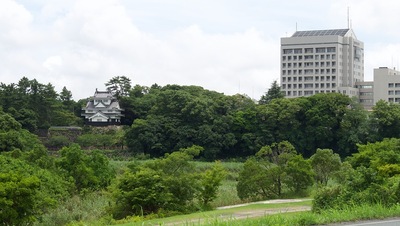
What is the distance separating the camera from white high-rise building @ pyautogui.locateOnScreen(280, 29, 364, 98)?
102 meters

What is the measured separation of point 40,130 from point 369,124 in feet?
103

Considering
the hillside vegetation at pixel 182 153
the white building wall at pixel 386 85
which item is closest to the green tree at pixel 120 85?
the hillside vegetation at pixel 182 153

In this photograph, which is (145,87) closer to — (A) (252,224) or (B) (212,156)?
(B) (212,156)

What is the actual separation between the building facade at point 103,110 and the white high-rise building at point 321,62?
135 ft

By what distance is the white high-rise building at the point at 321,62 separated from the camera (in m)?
102

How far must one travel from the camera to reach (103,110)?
6931 cm

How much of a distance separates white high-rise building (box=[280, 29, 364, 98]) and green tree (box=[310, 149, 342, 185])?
6603cm

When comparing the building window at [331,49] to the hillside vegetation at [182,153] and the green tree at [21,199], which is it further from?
the green tree at [21,199]

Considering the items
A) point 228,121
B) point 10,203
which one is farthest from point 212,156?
point 10,203

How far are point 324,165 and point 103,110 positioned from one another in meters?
39.4

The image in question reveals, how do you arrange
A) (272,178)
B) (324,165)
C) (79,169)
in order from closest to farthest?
1. (272,178)
2. (79,169)
3. (324,165)

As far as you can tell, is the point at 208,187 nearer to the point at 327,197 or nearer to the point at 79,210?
the point at 79,210

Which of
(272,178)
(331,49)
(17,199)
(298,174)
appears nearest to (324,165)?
(298,174)

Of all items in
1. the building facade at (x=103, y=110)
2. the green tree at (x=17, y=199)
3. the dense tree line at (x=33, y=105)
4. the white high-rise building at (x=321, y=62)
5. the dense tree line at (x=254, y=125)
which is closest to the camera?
the green tree at (x=17, y=199)
